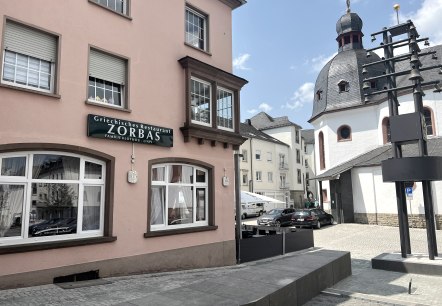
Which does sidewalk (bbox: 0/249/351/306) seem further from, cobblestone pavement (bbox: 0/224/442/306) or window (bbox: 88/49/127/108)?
window (bbox: 88/49/127/108)

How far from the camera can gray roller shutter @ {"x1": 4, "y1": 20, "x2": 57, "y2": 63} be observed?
7195 millimetres

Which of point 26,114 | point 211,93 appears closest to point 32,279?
point 26,114

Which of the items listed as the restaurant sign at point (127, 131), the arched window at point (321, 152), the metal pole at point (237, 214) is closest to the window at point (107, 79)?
the restaurant sign at point (127, 131)

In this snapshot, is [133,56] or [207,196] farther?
[207,196]

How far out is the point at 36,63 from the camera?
762 cm

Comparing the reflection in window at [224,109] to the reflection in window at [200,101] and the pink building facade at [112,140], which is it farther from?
the reflection in window at [200,101]

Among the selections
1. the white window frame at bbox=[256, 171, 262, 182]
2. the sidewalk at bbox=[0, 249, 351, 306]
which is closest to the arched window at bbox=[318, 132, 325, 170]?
the white window frame at bbox=[256, 171, 262, 182]

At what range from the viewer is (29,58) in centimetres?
751

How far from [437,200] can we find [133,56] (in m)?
22.8

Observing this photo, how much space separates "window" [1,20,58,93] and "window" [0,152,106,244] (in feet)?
5.02

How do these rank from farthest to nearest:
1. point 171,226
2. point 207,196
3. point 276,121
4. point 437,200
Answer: point 276,121, point 437,200, point 207,196, point 171,226

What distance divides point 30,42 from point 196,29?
19.0 ft

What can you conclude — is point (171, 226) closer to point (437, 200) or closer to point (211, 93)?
point (211, 93)

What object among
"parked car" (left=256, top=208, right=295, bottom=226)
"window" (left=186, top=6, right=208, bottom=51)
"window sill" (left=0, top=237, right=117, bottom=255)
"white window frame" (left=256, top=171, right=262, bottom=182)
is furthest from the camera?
"white window frame" (left=256, top=171, right=262, bottom=182)
